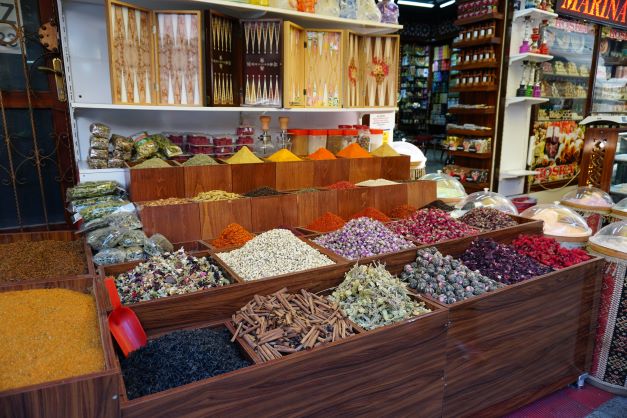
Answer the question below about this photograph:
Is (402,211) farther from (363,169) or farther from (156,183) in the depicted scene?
(156,183)

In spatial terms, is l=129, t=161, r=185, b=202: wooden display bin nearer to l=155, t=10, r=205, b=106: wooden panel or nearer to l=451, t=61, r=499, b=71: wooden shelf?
l=155, t=10, r=205, b=106: wooden panel

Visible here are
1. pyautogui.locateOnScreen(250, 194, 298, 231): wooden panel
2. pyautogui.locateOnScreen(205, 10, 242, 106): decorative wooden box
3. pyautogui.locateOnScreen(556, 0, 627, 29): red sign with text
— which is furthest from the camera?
pyautogui.locateOnScreen(556, 0, 627, 29): red sign with text

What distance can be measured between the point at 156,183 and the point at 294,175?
2.52 feet

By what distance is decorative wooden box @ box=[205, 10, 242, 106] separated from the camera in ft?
7.57

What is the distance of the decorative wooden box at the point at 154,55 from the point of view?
2.10m

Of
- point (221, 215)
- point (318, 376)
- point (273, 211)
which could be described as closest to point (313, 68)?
point (273, 211)

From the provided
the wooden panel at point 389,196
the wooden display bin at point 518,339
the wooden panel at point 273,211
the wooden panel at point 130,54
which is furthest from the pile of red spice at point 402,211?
the wooden panel at point 130,54

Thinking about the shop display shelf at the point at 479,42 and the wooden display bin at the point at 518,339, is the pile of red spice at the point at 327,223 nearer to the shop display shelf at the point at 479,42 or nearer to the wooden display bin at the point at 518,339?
the wooden display bin at the point at 518,339

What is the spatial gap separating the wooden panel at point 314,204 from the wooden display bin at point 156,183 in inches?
23.9

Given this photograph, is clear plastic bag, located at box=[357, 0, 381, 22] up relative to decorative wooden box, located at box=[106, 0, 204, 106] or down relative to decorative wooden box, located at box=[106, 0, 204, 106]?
up

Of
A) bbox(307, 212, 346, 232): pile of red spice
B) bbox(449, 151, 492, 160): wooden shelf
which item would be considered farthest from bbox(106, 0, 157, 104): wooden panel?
bbox(449, 151, 492, 160): wooden shelf

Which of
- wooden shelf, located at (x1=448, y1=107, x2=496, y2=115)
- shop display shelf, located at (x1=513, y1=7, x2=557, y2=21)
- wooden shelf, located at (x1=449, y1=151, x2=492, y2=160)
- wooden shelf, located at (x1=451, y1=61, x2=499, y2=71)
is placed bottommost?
wooden shelf, located at (x1=449, y1=151, x2=492, y2=160)

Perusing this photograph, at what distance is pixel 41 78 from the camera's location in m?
2.63

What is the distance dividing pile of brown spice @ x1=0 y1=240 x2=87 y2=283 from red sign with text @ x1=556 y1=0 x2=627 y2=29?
6.04 m
